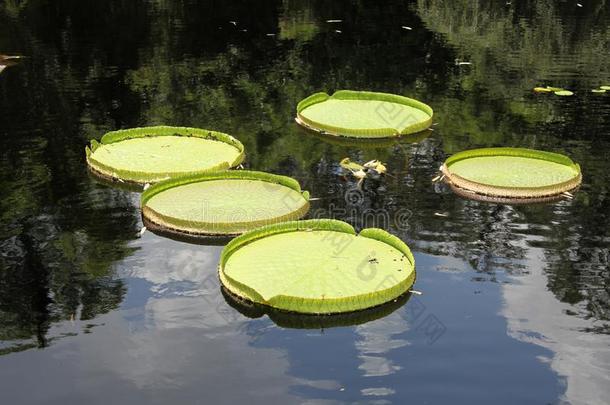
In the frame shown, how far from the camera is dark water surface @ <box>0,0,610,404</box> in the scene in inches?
210

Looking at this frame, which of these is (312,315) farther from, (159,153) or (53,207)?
(159,153)

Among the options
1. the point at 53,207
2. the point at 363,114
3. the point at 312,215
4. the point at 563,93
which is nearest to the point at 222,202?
the point at 312,215

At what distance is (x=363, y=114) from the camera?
1023 cm

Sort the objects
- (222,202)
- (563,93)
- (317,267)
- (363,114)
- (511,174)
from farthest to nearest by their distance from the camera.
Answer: (563,93) → (363,114) → (511,174) → (222,202) → (317,267)

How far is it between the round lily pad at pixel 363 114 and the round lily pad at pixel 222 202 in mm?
2141

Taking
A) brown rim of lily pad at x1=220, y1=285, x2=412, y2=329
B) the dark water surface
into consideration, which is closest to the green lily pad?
the dark water surface

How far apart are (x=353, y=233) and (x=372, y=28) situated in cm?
932

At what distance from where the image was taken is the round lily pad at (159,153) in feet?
27.3

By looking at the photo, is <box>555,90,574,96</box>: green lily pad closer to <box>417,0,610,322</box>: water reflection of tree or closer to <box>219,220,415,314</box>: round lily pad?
<box>417,0,610,322</box>: water reflection of tree

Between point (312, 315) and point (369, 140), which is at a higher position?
point (369, 140)

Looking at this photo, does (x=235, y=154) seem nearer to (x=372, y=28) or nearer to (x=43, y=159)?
(x=43, y=159)

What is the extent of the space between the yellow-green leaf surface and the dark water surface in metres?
0.30

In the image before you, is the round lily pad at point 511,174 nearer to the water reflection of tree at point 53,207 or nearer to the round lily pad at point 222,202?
the round lily pad at point 222,202

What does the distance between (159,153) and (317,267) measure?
3.12 meters
